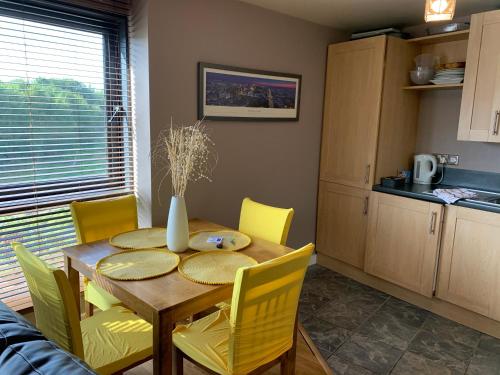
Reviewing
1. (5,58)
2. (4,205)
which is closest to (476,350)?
(4,205)

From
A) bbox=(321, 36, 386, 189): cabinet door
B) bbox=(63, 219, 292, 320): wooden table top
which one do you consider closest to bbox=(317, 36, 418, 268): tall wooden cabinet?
bbox=(321, 36, 386, 189): cabinet door

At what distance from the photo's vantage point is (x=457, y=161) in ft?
10.5

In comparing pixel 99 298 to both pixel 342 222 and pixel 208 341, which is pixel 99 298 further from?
pixel 342 222

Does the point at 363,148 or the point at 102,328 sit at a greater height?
the point at 363,148

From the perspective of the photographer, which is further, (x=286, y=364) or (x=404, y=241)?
(x=404, y=241)

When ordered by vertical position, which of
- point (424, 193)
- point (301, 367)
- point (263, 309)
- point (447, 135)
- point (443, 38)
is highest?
point (443, 38)

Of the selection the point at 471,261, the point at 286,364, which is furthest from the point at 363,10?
the point at 286,364

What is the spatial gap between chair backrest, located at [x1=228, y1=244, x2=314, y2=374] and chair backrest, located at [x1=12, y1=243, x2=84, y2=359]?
23.0 inches

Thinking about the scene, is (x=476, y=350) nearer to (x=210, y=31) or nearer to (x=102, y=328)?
(x=102, y=328)

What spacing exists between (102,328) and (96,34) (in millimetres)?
1807

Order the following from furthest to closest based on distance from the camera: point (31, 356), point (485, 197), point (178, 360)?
point (485, 197) → point (178, 360) → point (31, 356)

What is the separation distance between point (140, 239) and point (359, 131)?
2087 millimetres

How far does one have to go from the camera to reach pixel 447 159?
3254 millimetres

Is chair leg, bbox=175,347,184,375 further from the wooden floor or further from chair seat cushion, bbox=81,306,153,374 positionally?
the wooden floor
